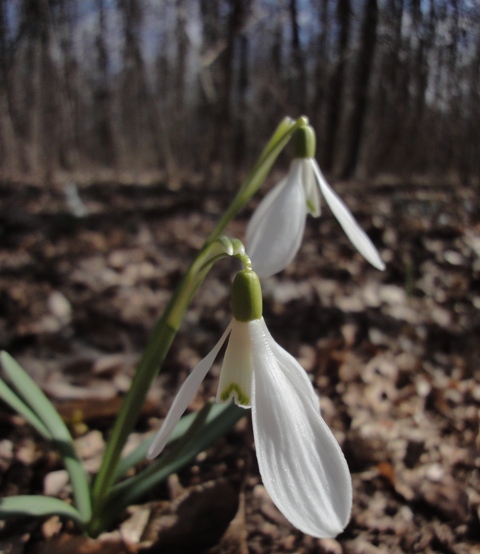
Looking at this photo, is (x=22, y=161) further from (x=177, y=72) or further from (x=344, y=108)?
(x=344, y=108)

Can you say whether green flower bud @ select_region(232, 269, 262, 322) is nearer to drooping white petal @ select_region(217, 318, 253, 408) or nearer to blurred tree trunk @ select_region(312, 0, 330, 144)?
drooping white petal @ select_region(217, 318, 253, 408)

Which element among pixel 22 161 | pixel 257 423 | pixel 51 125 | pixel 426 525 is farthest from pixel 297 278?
pixel 22 161

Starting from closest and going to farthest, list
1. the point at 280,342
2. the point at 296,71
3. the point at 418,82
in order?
the point at 280,342, the point at 418,82, the point at 296,71

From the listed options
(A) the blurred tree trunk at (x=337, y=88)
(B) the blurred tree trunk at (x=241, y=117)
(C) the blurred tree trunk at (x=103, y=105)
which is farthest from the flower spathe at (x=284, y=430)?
(C) the blurred tree trunk at (x=103, y=105)

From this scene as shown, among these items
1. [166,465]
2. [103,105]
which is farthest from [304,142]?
[103,105]

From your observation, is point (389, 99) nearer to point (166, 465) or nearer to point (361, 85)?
point (361, 85)
